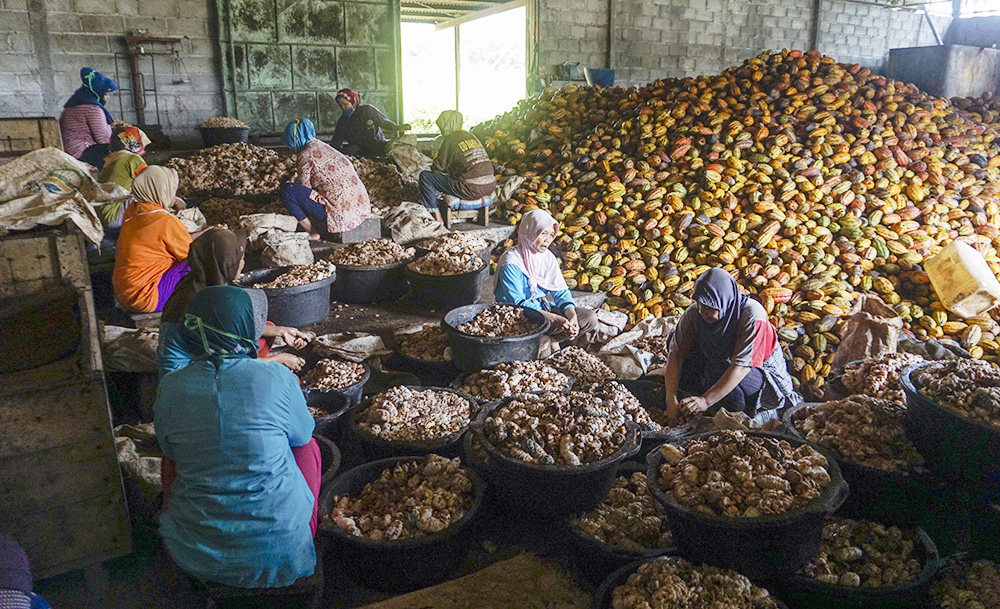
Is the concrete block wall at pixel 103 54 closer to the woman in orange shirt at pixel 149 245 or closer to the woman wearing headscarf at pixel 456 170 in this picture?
the woman wearing headscarf at pixel 456 170

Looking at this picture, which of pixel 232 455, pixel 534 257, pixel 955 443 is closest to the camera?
pixel 232 455

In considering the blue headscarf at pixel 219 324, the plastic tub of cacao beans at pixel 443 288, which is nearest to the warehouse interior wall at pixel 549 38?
the plastic tub of cacao beans at pixel 443 288

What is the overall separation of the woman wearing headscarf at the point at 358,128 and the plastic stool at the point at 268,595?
5.69 meters

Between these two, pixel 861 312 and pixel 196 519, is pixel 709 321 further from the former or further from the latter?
pixel 196 519

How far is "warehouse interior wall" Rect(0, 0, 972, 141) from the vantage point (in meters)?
7.21

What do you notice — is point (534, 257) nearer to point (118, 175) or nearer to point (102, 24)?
point (118, 175)

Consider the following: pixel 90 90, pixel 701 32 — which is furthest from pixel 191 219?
pixel 701 32

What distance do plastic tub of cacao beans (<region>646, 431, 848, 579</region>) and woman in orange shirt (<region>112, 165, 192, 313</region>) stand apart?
10.2 ft

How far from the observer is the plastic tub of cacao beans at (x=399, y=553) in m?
2.25

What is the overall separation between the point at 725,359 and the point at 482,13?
34.6ft

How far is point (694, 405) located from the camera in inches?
130

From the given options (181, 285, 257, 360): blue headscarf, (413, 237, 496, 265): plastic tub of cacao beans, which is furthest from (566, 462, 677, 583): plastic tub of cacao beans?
(413, 237, 496, 265): plastic tub of cacao beans

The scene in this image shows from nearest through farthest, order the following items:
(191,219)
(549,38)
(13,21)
Result: (191,219) → (13,21) → (549,38)

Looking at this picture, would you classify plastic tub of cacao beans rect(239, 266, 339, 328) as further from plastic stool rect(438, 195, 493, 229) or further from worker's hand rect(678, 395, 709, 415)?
worker's hand rect(678, 395, 709, 415)
